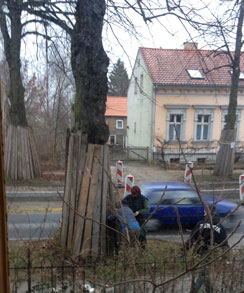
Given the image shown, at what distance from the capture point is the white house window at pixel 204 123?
64.3 ft

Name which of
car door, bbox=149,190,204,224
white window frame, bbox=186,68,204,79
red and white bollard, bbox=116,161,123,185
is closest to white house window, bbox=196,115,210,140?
white window frame, bbox=186,68,204,79

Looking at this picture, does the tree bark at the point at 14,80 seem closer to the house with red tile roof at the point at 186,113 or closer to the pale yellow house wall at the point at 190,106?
the house with red tile roof at the point at 186,113

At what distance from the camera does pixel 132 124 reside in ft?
79.2

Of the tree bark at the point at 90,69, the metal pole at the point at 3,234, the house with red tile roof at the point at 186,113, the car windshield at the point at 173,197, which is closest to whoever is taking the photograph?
the metal pole at the point at 3,234

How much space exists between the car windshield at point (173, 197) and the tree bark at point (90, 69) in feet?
10.6

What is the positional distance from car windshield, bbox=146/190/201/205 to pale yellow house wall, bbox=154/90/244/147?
12.0 meters

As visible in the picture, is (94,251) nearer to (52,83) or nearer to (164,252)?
(164,252)

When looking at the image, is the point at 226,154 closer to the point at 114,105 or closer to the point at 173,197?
the point at 114,105

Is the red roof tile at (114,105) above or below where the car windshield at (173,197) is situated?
above

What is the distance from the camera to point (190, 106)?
19.4 meters

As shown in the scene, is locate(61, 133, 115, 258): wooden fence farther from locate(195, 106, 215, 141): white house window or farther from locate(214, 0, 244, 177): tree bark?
locate(195, 106, 215, 141): white house window

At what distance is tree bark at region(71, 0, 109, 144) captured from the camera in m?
4.11

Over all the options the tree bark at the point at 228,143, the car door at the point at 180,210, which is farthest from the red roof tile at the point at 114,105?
the tree bark at the point at 228,143

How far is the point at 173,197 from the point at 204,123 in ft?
45.9
